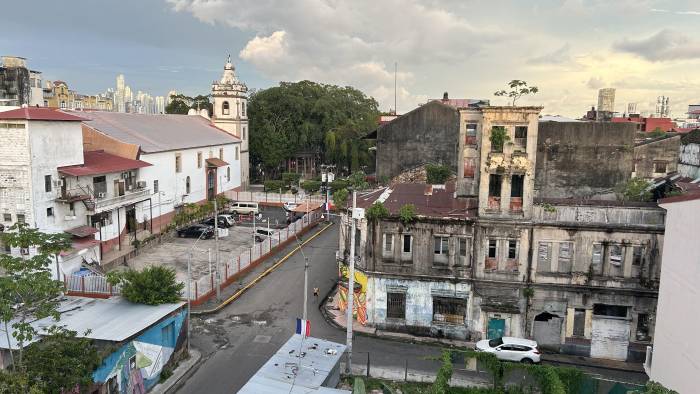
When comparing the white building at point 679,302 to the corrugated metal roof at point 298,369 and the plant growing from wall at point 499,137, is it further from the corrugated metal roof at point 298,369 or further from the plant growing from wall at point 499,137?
the corrugated metal roof at point 298,369

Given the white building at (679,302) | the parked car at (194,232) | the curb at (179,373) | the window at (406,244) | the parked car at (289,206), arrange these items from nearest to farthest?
the white building at (679,302) < the curb at (179,373) < the window at (406,244) < the parked car at (194,232) < the parked car at (289,206)

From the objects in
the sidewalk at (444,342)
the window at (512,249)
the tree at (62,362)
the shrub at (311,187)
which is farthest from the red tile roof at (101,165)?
the window at (512,249)

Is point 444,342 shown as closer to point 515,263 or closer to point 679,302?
point 515,263

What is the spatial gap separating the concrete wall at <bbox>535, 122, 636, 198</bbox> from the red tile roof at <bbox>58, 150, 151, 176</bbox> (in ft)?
111

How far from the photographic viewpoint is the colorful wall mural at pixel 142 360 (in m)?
19.9

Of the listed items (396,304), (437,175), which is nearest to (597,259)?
(396,304)

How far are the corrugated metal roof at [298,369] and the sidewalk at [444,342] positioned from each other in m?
6.94

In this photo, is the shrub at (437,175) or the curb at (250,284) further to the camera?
the shrub at (437,175)

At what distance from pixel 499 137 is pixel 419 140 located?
24.0 meters

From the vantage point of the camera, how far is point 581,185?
39.8 meters

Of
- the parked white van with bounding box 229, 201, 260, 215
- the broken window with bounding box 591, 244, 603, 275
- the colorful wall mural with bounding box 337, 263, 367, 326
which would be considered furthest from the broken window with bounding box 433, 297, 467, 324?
the parked white van with bounding box 229, 201, 260, 215

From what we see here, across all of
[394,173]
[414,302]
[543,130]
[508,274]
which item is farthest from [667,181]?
[394,173]

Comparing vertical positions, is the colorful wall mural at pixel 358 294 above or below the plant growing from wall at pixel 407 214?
below

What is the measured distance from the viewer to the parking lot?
129 feet
